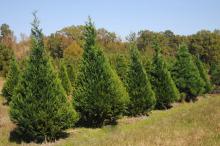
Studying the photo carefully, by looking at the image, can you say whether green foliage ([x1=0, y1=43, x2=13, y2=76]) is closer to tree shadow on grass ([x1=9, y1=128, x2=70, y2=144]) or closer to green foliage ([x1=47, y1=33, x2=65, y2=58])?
green foliage ([x1=47, y1=33, x2=65, y2=58])

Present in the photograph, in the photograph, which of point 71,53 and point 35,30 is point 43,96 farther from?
point 71,53

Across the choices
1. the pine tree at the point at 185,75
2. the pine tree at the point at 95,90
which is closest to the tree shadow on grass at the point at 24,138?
the pine tree at the point at 95,90

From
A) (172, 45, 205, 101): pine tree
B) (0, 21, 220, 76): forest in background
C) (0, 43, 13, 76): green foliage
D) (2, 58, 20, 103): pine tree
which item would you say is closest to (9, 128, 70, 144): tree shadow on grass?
(2, 58, 20, 103): pine tree

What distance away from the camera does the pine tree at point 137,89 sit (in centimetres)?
2720

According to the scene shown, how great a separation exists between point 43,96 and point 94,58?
5903 mm

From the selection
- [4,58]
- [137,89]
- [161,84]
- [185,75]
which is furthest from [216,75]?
[137,89]

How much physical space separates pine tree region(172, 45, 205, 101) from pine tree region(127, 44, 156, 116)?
1329 cm

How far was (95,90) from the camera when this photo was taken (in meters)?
22.1

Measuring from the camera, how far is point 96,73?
22438 mm

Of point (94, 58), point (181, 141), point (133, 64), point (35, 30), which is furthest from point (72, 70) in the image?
point (181, 141)

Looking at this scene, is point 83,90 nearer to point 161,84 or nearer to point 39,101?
point 39,101

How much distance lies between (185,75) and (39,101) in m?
25.6

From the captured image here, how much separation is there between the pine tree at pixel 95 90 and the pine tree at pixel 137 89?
3.94 meters

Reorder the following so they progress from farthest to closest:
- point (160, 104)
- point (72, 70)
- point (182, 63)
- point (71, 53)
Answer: point (71, 53)
point (72, 70)
point (182, 63)
point (160, 104)
